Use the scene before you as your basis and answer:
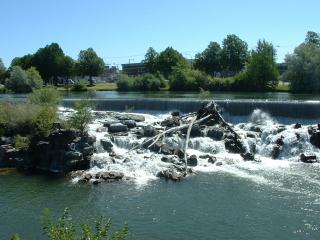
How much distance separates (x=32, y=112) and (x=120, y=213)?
1643 cm

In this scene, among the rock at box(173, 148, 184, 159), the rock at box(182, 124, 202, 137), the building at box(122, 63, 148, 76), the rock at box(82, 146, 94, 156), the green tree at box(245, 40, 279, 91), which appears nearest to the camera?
the rock at box(82, 146, 94, 156)

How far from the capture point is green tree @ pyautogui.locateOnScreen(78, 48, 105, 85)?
4710 inches

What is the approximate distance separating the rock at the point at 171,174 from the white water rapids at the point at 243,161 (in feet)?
1.70

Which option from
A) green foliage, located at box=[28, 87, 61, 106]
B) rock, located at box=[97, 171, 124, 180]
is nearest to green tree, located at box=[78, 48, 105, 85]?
green foliage, located at box=[28, 87, 61, 106]

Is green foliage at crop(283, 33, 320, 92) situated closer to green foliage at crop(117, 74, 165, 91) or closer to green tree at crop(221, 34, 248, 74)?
green foliage at crop(117, 74, 165, 91)

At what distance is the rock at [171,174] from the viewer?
30.7 metres

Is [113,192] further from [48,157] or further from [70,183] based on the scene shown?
[48,157]

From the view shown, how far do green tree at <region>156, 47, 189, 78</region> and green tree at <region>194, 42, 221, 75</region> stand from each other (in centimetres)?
363

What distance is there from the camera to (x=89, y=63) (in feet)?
392

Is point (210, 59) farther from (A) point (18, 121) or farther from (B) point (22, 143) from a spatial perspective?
(B) point (22, 143)

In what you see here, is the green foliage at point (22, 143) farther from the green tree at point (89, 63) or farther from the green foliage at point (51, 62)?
the green tree at point (89, 63)

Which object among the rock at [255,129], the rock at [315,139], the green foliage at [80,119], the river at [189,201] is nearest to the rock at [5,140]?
the river at [189,201]

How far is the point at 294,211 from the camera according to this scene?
80.2 feet

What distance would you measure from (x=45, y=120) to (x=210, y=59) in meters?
80.9
